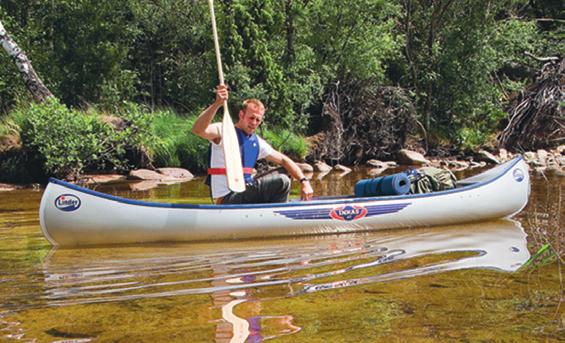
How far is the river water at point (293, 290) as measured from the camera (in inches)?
121

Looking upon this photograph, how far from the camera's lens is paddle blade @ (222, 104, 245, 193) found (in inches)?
225

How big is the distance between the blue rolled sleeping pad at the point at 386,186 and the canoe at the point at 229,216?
21 centimetres

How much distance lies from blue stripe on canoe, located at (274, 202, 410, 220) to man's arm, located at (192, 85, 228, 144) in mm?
915

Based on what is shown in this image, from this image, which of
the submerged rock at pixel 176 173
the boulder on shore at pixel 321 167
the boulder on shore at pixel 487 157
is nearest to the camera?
the submerged rock at pixel 176 173

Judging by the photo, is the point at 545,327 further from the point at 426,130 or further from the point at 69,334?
the point at 426,130

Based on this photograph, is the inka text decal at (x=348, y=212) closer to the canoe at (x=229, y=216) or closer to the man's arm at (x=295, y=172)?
the canoe at (x=229, y=216)

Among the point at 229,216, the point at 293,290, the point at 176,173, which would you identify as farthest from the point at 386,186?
the point at 176,173

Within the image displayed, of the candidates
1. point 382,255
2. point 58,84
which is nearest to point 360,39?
point 58,84

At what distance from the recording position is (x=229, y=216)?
5.79 m

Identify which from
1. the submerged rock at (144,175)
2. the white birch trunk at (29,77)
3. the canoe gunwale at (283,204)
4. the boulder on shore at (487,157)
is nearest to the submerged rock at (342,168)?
the boulder on shore at (487,157)

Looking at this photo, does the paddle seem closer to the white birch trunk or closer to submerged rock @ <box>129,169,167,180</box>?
submerged rock @ <box>129,169,167,180</box>

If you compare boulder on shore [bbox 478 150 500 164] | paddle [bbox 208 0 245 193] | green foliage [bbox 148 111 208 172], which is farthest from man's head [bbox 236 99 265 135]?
boulder on shore [bbox 478 150 500 164]

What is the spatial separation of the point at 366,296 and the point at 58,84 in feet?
43.6

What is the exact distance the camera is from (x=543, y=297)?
141 inches
